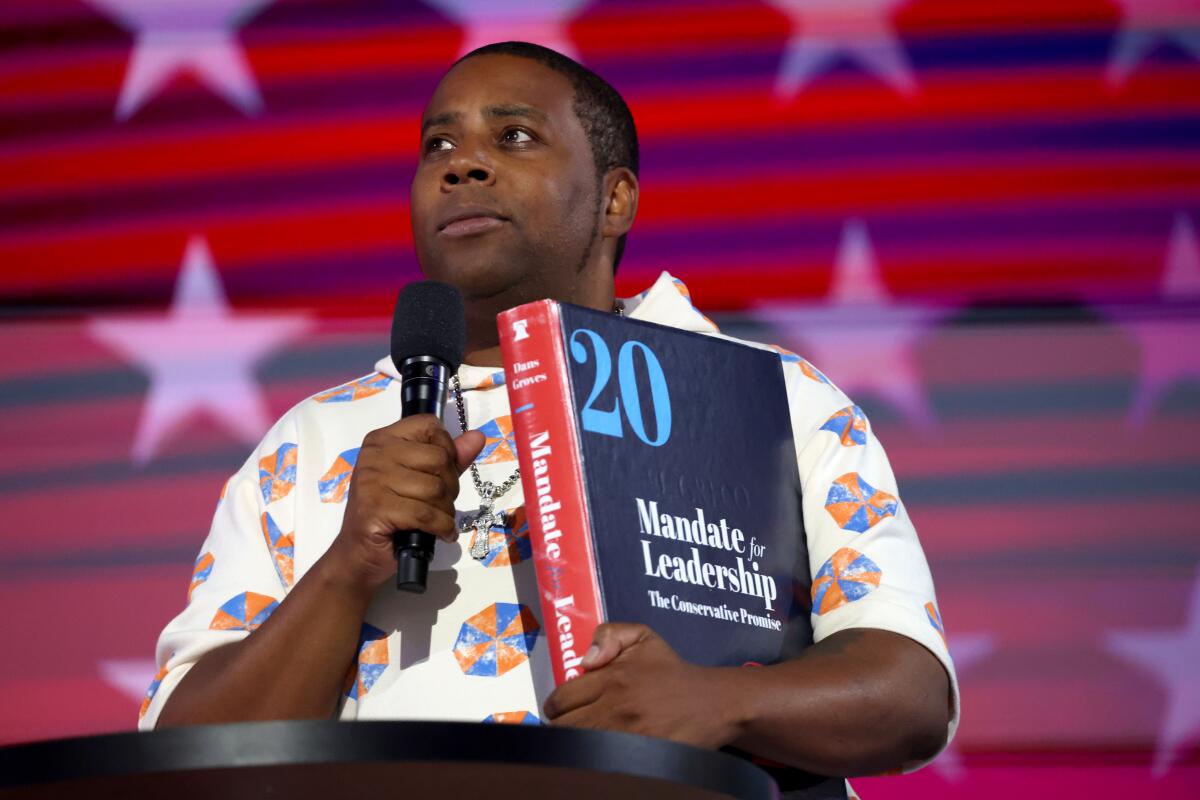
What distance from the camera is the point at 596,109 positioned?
2033mm

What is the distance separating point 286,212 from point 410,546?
51.2 inches

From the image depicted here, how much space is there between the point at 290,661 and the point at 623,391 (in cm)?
41

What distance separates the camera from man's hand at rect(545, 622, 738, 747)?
1.23 m

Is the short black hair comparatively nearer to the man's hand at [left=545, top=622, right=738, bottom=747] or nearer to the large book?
the large book

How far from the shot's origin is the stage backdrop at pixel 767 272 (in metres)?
2.26

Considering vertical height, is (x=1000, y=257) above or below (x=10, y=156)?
below

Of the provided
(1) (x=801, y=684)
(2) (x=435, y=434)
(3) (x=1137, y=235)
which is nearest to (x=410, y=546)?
(2) (x=435, y=434)

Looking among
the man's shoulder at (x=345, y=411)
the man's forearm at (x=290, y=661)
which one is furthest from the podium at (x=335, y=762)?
the man's shoulder at (x=345, y=411)

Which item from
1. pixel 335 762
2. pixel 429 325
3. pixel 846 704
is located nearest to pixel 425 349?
pixel 429 325

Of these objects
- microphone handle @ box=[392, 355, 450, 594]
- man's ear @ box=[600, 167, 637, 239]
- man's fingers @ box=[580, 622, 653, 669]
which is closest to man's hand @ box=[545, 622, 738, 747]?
man's fingers @ box=[580, 622, 653, 669]

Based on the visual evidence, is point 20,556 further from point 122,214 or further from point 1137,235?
point 1137,235

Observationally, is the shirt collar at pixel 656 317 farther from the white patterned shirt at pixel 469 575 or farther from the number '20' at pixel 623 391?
the number '20' at pixel 623 391

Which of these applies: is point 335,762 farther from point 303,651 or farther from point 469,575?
point 469,575

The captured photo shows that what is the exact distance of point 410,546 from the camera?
1330 mm
